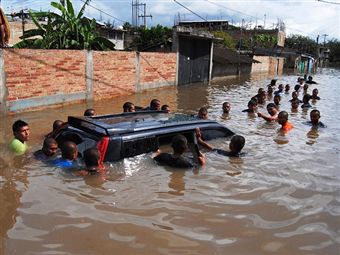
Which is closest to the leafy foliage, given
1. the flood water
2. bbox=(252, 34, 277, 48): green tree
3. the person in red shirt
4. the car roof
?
the person in red shirt

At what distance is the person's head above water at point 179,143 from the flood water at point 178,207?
1.42 feet

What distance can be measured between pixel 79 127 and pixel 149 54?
13149mm

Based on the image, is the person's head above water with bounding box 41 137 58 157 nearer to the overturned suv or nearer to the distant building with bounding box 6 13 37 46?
the overturned suv

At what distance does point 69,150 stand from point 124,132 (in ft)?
2.85

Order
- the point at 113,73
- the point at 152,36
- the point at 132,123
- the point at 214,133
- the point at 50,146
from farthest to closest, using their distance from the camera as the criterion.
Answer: the point at 152,36 < the point at 113,73 < the point at 214,133 < the point at 50,146 < the point at 132,123

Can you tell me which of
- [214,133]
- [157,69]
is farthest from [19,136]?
[157,69]

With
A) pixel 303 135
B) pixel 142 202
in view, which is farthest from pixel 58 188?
pixel 303 135

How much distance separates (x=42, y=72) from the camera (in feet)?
39.6

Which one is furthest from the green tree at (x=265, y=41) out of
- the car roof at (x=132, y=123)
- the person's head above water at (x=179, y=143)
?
the person's head above water at (x=179, y=143)

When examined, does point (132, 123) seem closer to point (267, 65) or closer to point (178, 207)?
point (178, 207)

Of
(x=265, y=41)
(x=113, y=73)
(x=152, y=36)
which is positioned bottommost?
(x=113, y=73)

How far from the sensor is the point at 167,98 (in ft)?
55.0

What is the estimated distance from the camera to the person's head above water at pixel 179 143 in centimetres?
562

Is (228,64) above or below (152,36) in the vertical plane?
below
